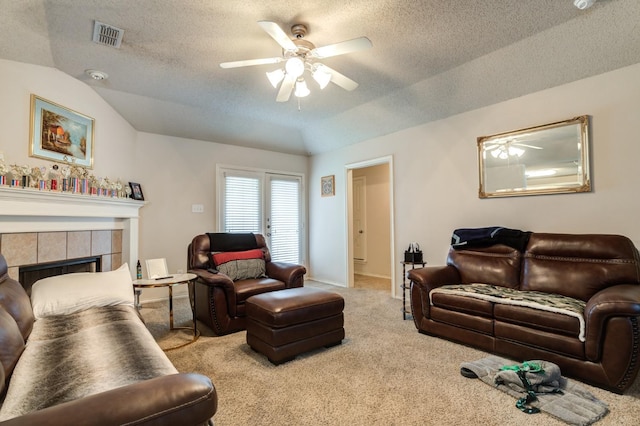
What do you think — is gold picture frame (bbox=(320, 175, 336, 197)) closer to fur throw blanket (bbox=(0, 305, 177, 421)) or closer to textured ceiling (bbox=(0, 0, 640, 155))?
textured ceiling (bbox=(0, 0, 640, 155))

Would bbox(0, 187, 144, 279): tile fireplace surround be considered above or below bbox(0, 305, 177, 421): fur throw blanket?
above

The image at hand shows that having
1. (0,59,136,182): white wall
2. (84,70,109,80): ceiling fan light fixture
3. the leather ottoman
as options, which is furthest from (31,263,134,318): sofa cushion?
(84,70,109,80): ceiling fan light fixture

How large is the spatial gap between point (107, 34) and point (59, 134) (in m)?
1.21

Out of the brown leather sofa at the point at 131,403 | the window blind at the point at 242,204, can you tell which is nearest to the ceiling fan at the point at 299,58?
the brown leather sofa at the point at 131,403

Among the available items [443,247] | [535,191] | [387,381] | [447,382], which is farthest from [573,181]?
[387,381]

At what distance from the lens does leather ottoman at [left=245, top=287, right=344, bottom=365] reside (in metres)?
2.49

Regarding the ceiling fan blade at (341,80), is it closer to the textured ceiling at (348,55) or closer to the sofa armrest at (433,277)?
the textured ceiling at (348,55)

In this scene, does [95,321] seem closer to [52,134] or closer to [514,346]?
[52,134]

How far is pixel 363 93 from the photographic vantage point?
398 centimetres

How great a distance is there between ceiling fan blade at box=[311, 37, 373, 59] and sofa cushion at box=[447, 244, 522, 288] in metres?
2.39

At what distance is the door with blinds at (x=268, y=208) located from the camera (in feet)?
17.2

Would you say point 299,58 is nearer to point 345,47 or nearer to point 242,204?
point 345,47

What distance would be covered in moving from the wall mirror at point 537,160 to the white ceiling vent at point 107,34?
3829mm

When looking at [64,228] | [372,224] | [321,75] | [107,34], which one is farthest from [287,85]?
[372,224]
